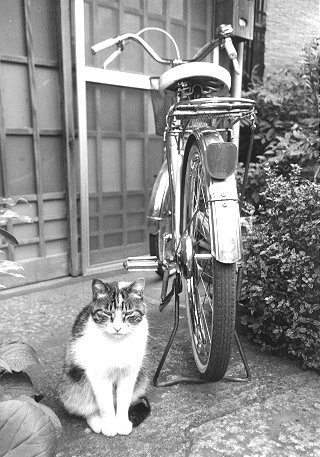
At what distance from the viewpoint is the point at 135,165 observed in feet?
12.1

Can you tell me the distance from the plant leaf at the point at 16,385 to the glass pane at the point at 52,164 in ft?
6.04

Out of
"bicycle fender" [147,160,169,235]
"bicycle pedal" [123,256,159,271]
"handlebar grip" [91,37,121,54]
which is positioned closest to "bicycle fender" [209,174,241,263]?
"bicycle pedal" [123,256,159,271]

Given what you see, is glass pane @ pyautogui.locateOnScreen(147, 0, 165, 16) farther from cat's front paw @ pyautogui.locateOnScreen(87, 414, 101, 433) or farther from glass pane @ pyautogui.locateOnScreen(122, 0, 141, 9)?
cat's front paw @ pyautogui.locateOnScreen(87, 414, 101, 433)

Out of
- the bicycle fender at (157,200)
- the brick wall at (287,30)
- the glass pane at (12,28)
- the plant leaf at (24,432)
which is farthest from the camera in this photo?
the brick wall at (287,30)

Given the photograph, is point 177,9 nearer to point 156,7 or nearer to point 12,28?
point 156,7

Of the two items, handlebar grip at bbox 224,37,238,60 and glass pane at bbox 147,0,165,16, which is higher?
glass pane at bbox 147,0,165,16

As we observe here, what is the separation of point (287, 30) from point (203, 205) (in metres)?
3.35

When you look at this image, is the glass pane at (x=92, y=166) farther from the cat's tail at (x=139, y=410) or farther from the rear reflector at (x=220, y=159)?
the cat's tail at (x=139, y=410)

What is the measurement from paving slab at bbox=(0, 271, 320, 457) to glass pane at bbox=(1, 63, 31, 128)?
1422 mm

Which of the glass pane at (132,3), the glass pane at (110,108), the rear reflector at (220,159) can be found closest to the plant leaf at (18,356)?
the rear reflector at (220,159)

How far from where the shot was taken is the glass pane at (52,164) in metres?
3.16

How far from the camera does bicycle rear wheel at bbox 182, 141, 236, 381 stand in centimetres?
169

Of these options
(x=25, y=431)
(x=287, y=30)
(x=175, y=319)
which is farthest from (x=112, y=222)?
(x=287, y=30)

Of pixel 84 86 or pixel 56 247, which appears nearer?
pixel 84 86
